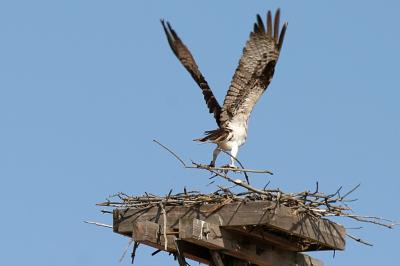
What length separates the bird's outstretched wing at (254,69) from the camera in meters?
8.87

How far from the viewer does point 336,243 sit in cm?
618

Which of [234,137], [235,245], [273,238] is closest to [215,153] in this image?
[234,137]

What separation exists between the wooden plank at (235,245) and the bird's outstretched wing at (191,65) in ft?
9.22

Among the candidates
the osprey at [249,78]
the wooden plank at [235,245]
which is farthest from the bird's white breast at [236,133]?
the wooden plank at [235,245]

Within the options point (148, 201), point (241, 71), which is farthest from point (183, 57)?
point (148, 201)

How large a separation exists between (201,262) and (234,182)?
668mm

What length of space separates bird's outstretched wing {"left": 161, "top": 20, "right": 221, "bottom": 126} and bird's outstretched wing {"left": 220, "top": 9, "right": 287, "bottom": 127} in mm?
138

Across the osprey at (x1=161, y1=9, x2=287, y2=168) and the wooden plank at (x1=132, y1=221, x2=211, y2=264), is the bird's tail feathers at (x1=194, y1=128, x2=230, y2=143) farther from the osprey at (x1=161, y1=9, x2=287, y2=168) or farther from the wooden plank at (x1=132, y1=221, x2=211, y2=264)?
the wooden plank at (x1=132, y1=221, x2=211, y2=264)

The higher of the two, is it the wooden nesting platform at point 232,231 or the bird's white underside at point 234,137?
the bird's white underside at point 234,137

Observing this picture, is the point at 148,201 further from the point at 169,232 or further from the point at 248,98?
the point at 248,98

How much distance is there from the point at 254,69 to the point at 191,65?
0.71 metres

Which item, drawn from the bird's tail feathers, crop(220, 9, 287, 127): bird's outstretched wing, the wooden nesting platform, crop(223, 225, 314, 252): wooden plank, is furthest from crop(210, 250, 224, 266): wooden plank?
crop(220, 9, 287, 127): bird's outstretched wing

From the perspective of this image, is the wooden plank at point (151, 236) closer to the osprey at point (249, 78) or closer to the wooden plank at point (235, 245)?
the wooden plank at point (235, 245)

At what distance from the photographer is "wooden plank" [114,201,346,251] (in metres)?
5.60
